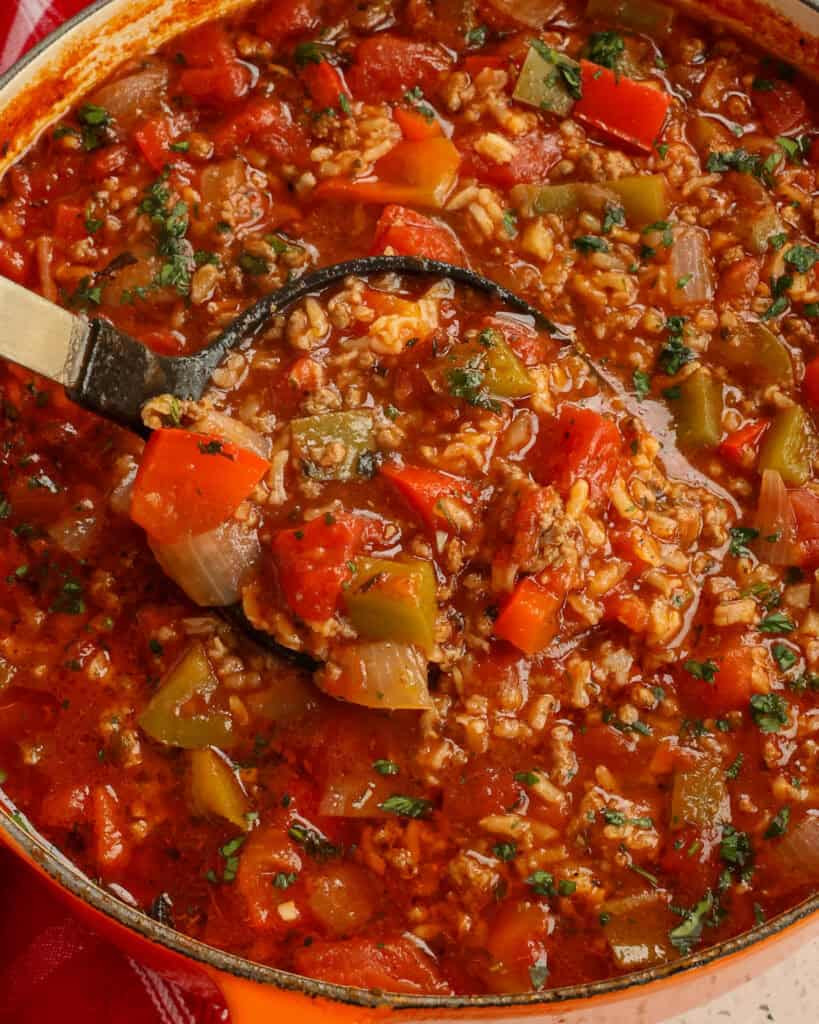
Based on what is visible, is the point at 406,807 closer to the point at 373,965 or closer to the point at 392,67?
the point at 373,965

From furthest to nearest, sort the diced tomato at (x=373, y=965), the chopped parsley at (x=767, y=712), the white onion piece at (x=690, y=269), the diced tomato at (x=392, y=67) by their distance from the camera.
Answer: the diced tomato at (x=392, y=67)
the white onion piece at (x=690, y=269)
the chopped parsley at (x=767, y=712)
the diced tomato at (x=373, y=965)

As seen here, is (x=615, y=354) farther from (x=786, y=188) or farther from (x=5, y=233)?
(x=5, y=233)

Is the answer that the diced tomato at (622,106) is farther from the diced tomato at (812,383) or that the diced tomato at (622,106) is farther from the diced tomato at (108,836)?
the diced tomato at (108,836)

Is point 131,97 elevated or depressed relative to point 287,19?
depressed

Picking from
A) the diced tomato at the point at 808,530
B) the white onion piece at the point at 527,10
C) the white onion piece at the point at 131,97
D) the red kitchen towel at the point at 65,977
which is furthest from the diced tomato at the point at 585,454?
the red kitchen towel at the point at 65,977

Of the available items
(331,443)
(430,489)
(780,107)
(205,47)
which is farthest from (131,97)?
(780,107)
